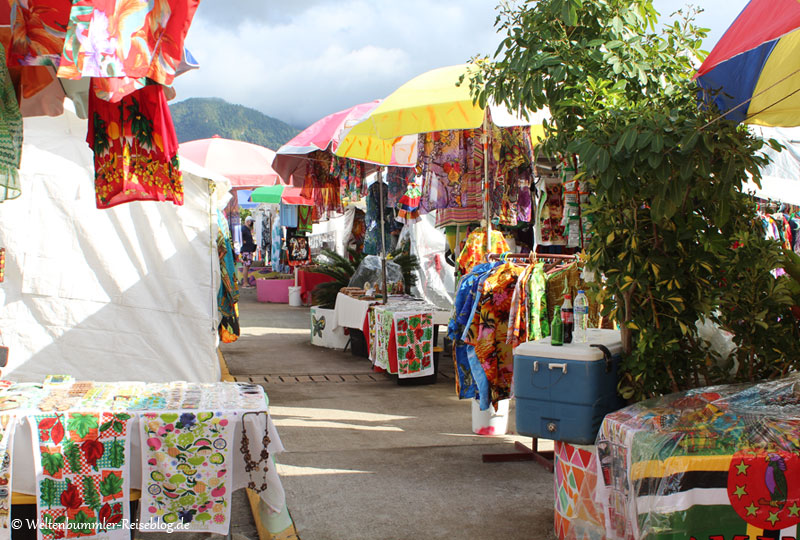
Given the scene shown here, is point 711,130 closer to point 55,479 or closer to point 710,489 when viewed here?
point 710,489

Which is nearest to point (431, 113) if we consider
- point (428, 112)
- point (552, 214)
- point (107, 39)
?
point (428, 112)

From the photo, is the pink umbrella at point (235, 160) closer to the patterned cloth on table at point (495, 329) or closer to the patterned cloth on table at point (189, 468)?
the patterned cloth on table at point (495, 329)

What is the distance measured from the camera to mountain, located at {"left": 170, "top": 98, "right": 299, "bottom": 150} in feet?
326

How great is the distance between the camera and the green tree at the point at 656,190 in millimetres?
3094

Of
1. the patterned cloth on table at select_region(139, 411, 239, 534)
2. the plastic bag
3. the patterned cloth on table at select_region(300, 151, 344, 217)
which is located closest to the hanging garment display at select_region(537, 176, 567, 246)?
the plastic bag

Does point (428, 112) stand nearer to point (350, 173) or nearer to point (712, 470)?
point (712, 470)

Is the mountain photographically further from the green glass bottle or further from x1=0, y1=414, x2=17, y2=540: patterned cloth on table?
x1=0, y1=414, x2=17, y2=540: patterned cloth on table

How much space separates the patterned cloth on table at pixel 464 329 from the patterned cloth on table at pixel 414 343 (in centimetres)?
201

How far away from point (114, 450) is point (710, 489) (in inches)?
99.6

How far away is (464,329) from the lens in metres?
5.44

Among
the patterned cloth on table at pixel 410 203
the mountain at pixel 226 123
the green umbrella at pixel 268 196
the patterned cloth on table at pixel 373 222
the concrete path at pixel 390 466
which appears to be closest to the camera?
the concrete path at pixel 390 466

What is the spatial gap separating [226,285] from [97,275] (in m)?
1.12

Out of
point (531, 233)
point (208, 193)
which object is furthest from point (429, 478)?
point (531, 233)

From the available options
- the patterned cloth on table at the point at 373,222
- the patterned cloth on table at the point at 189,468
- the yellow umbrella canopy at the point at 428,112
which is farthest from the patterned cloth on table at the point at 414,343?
the patterned cloth on table at the point at 189,468
